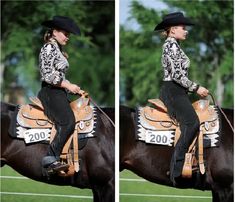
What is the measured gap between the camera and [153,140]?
3588 millimetres

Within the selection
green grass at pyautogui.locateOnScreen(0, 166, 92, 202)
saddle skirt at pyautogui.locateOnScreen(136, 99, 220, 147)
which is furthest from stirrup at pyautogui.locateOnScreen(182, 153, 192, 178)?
green grass at pyautogui.locateOnScreen(0, 166, 92, 202)

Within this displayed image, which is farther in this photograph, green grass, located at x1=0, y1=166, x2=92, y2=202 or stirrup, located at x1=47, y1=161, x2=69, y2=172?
green grass, located at x1=0, y1=166, x2=92, y2=202

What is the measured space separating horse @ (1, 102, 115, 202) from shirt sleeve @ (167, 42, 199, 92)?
48cm

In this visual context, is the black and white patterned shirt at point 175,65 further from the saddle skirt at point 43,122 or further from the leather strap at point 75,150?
the leather strap at point 75,150

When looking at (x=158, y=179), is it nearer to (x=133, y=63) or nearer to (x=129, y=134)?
(x=129, y=134)

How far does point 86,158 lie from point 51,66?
603 mm

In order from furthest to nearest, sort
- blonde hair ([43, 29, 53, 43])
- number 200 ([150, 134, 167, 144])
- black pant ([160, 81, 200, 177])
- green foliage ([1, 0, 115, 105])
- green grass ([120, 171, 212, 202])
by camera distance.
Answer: green foliage ([1, 0, 115, 105])
green grass ([120, 171, 212, 202])
blonde hair ([43, 29, 53, 43])
number 200 ([150, 134, 167, 144])
black pant ([160, 81, 200, 177])

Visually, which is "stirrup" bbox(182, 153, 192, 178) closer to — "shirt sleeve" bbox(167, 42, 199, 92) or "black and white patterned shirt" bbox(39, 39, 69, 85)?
"shirt sleeve" bbox(167, 42, 199, 92)

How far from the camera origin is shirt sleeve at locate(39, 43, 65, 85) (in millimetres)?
3570

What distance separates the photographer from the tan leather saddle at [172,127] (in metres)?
3.52

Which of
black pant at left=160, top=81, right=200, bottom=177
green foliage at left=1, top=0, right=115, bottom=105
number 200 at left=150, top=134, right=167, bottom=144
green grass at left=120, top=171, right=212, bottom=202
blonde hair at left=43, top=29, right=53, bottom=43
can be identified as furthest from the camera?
green foliage at left=1, top=0, right=115, bottom=105

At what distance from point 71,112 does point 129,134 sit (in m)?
0.41

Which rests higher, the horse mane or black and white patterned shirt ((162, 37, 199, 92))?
black and white patterned shirt ((162, 37, 199, 92))

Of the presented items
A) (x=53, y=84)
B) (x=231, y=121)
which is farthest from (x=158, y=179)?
(x=53, y=84)
